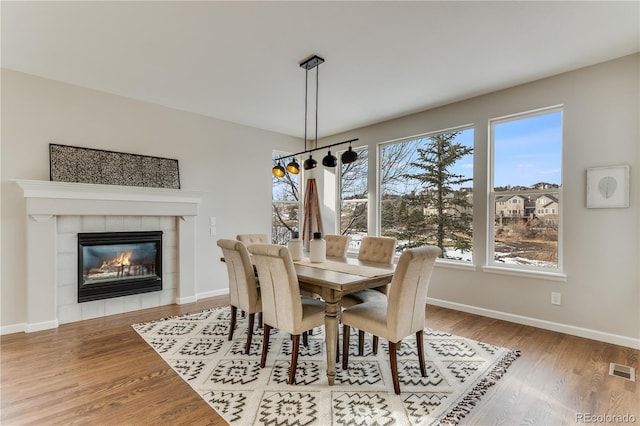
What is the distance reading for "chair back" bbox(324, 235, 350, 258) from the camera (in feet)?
12.3

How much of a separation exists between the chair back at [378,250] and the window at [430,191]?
4.27 feet

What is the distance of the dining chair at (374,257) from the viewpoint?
9.58 feet

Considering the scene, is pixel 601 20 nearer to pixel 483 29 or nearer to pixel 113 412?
pixel 483 29

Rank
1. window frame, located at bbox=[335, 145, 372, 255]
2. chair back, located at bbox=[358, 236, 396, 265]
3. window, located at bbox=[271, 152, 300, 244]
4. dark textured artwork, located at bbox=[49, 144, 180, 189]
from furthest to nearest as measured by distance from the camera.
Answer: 1. window, located at bbox=[271, 152, 300, 244]
2. window frame, located at bbox=[335, 145, 372, 255]
3. dark textured artwork, located at bbox=[49, 144, 180, 189]
4. chair back, located at bbox=[358, 236, 396, 265]

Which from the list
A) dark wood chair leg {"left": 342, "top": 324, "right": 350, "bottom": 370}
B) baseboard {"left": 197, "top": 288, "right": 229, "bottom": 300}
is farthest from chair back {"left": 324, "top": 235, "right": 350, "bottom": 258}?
baseboard {"left": 197, "top": 288, "right": 229, "bottom": 300}

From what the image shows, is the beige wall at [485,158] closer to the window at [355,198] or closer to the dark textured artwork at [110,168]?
the dark textured artwork at [110,168]

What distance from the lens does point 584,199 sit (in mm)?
3125

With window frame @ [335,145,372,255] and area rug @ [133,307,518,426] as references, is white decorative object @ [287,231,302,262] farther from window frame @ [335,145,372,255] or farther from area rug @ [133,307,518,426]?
window frame @ [335,145,372,255]

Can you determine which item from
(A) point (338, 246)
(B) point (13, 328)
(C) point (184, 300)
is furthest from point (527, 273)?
(B) point (13, 328)

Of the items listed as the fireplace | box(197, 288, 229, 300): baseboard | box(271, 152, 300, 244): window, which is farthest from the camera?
box(271, 152, 300, 244): window

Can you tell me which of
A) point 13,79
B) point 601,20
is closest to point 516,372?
point 601,20

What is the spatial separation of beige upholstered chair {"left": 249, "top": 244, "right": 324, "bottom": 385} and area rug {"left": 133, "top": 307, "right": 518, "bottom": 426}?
23 centimetres

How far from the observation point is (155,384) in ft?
7.40

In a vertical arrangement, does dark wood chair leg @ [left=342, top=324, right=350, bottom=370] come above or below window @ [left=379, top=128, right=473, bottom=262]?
below
